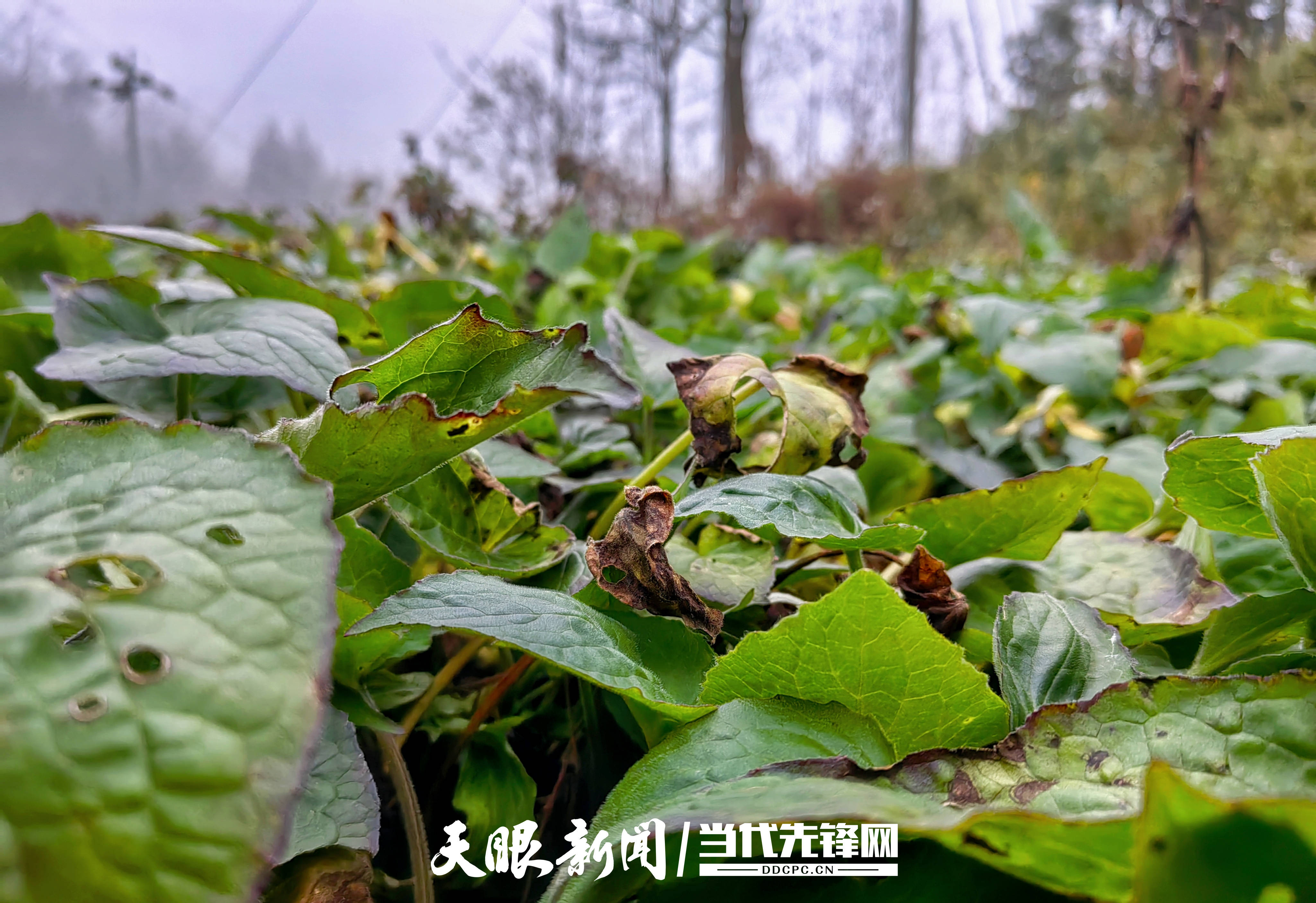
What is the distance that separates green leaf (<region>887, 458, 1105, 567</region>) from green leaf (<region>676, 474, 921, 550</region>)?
3.5 inches

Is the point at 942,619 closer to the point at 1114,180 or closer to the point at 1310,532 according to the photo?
the point at 1310,532

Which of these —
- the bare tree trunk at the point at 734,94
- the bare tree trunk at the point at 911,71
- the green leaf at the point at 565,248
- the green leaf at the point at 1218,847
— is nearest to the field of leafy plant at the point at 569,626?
the green leaf at the point at 1218,847

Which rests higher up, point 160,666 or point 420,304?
point 420,304

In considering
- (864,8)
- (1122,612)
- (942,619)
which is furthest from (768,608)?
(864,8)

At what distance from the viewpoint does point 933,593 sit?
20.8 inches

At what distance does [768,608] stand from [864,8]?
1249cm

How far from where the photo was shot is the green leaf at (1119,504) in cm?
76

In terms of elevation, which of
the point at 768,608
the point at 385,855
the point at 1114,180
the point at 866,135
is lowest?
the point at 385,855

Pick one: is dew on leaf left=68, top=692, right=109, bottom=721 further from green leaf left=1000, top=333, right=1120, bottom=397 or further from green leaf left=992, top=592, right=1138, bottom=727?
green leaf left=1000, top=333, right=1120, bottom=397

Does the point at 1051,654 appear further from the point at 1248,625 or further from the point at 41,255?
the point at 41,255

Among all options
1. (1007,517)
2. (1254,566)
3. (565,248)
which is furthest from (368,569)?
(565,248)

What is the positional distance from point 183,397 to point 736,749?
520 millimetres

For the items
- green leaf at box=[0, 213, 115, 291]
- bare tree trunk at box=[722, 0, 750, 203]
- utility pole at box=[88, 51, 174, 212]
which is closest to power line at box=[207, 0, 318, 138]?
utility pole at box=[88, 51, 174, 212]

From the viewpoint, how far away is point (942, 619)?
0.52m
